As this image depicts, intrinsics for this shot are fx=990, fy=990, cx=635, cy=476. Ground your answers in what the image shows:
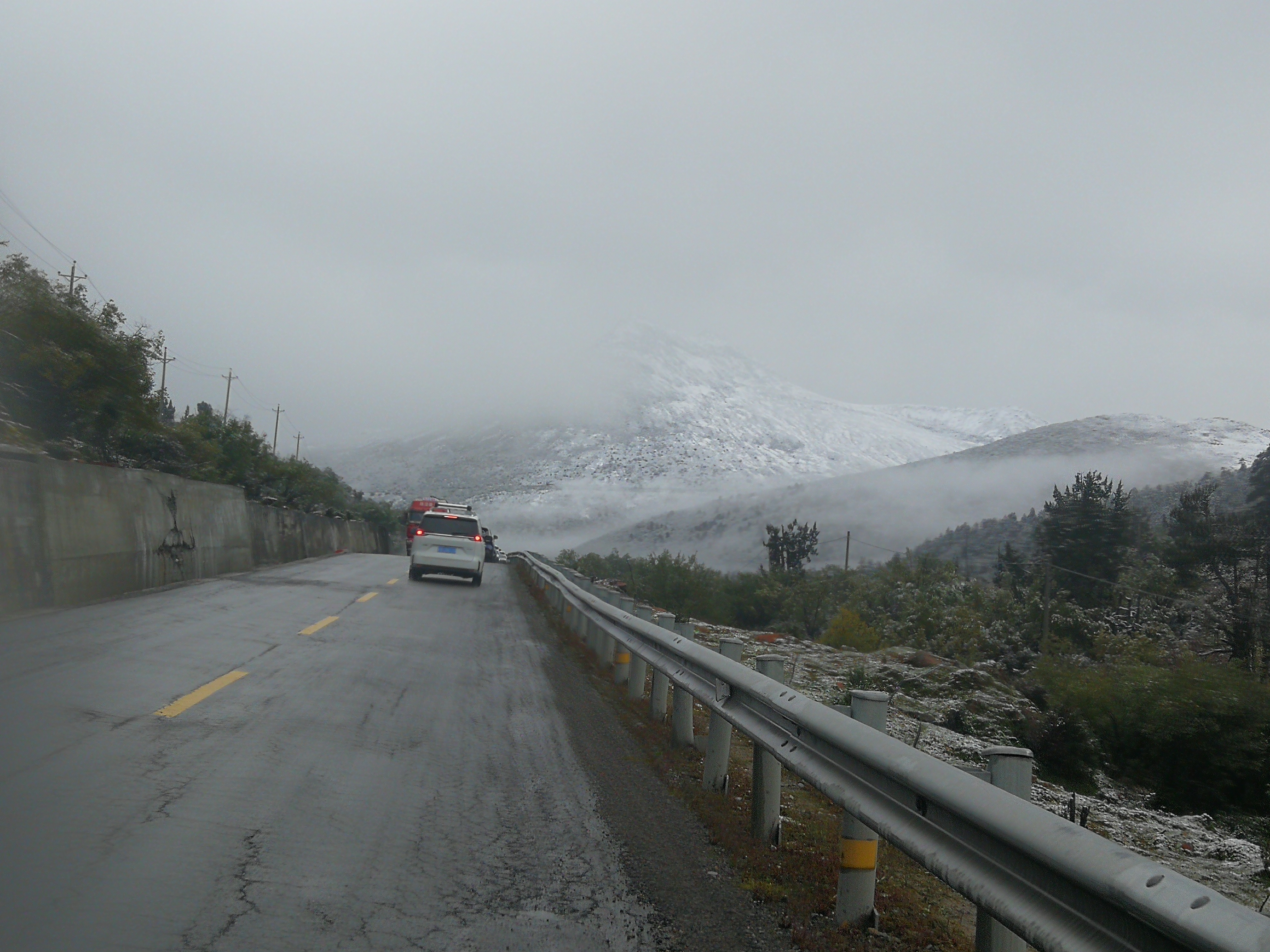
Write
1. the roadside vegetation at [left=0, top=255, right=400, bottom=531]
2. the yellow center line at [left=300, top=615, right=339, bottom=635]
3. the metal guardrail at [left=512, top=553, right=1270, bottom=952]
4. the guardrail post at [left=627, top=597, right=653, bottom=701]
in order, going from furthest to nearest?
the roadside vegetation at [left=0, top=255, right=400, bottom=531] → the yellow center line at [left=300, top=615, right=339, bottom=635] → the guardrail post at [left=627, top=597, right=653, bottom=701] → the metal guardrail at [left=512, top=553, right=1270, bottom=952]

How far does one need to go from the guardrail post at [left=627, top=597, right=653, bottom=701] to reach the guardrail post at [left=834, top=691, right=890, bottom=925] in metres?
5.92

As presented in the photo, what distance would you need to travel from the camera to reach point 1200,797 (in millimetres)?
13117

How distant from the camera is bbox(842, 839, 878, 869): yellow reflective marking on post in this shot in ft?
14.3

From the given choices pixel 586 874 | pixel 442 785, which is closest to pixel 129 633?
pixel 442 785

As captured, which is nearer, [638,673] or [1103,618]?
[638,673]

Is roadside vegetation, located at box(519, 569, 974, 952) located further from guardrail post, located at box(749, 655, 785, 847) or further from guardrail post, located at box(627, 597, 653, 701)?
guardrail post, located at box(627, 597, 653, 701)

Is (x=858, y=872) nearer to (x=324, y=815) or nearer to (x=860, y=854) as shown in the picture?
(x=860, y=854)

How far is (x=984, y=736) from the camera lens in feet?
44.6

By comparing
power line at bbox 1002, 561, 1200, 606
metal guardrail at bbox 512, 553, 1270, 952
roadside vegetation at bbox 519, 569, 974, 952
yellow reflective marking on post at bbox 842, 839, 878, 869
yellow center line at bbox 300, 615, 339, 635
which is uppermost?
power line at bbox 1002, 561, 1200, 606

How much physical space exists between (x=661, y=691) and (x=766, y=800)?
12.5ft

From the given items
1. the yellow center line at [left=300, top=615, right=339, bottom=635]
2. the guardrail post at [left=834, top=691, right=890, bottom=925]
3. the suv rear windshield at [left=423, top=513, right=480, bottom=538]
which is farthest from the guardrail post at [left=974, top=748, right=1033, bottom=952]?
the suv rear windshield at [left=423, top=513, right=480, bottom=538]

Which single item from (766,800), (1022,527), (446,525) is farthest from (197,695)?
(1022,527)

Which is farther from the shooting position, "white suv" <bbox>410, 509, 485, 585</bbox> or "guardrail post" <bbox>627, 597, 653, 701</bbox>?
"white suv" <bbox>410, 509, 485, 585</bbox>

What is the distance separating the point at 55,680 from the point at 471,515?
19.6 m
